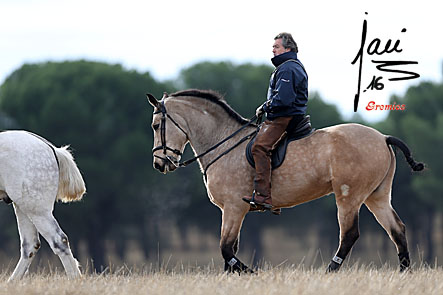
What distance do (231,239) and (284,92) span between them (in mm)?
2043

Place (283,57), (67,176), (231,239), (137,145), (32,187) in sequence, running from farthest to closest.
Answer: (137,145) → (67,176) → (32,187) → (283,57) → (231,239)

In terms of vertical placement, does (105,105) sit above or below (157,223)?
above

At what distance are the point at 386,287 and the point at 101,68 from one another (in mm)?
27518

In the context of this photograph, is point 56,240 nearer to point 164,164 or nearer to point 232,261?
point 164,164

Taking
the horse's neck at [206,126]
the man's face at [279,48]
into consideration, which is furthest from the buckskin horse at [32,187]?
the man's face at [279,48]

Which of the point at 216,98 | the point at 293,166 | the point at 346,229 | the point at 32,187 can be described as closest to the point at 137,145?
the point at 216,98

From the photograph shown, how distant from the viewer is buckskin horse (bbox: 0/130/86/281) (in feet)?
30.1

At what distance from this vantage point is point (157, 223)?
129 ft

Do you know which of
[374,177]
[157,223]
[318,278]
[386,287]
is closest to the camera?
[386,287]

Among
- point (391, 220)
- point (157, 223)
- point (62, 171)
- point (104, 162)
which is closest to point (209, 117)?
point (62, 171)

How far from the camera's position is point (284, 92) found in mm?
8930

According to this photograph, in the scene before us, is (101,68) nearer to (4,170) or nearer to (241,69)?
(241,69)

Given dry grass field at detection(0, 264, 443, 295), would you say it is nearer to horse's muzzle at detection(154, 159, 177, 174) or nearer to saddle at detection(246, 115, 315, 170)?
saddle at detection(246, 115, 315, 170)

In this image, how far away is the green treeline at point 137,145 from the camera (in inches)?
1232
